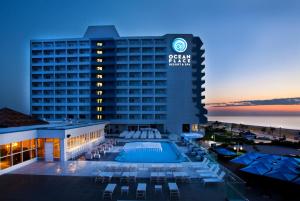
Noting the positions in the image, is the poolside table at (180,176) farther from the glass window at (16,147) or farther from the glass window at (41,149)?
the glass window at (41,149)

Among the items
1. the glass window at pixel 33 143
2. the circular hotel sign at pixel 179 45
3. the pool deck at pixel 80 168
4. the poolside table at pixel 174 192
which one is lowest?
the pool deck at pixel 80 168

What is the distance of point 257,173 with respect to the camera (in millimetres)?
15484

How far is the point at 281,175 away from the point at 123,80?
170ft

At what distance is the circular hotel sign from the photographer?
2443 inches

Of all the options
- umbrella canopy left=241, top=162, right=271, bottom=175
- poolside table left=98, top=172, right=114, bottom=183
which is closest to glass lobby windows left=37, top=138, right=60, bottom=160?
poolside table left=98, top=172, right=114, bottom=183

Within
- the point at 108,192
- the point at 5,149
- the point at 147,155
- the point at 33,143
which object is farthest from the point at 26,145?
the point at 108,192

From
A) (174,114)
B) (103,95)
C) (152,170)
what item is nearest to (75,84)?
(103,95)

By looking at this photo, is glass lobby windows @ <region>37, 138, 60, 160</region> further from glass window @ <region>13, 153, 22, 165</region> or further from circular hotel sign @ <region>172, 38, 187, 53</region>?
circular hotel sign @ <region>172, 38, 187, 53</region>

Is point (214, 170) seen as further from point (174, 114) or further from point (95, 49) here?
point (95, 49)

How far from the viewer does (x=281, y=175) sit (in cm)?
1442

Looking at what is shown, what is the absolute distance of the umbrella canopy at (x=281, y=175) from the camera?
557 inches

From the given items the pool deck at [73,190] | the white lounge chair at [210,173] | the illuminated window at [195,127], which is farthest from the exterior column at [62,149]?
the illuminated window at [195,127]

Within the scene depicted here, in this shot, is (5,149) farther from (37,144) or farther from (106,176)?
(106,176)

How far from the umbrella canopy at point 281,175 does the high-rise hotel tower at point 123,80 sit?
47.2 m
